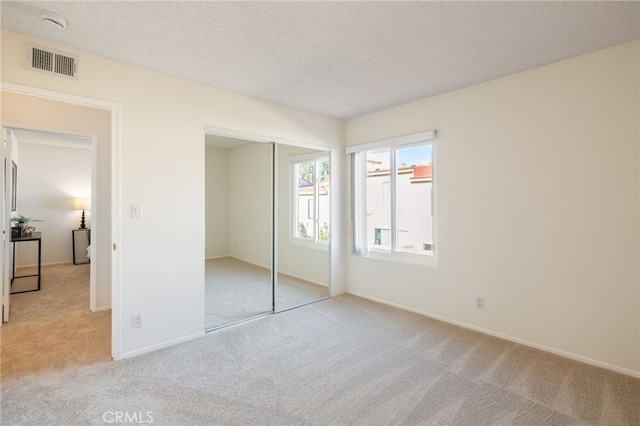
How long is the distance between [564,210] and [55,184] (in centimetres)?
838

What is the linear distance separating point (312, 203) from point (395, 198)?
1.14 meters

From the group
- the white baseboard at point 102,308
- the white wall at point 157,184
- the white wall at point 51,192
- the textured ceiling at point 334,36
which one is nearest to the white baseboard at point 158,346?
the white wall at point 157,184

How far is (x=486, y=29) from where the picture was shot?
2.09 metres

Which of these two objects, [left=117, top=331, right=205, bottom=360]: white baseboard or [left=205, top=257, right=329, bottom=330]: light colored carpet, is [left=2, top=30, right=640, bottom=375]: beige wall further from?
[left=205, top=257, right=329, bottom=330]: light colored carpet

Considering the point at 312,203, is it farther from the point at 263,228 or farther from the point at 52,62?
the point at 52,62

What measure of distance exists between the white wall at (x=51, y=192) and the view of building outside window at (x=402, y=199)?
6.02 metres

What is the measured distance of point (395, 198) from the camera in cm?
389

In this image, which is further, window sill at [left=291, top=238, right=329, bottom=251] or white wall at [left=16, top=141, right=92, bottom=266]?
white wall at [left=16, top=141, right=92, bottom=266]

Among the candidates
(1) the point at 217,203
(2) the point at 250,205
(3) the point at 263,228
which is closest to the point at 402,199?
(3) the point at 263,228

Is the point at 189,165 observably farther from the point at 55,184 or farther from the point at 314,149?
the point at 55,184

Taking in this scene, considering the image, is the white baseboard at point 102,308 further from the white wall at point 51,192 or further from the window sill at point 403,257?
the white wall at point 51,192

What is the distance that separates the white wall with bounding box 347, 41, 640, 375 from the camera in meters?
2.34

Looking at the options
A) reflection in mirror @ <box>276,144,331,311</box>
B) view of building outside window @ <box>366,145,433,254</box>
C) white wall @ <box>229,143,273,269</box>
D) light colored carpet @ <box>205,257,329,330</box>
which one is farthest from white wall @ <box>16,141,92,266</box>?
view of building outside window @ <box>366,145,433,254</box>

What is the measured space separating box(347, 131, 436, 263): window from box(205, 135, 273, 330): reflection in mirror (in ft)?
4.10
